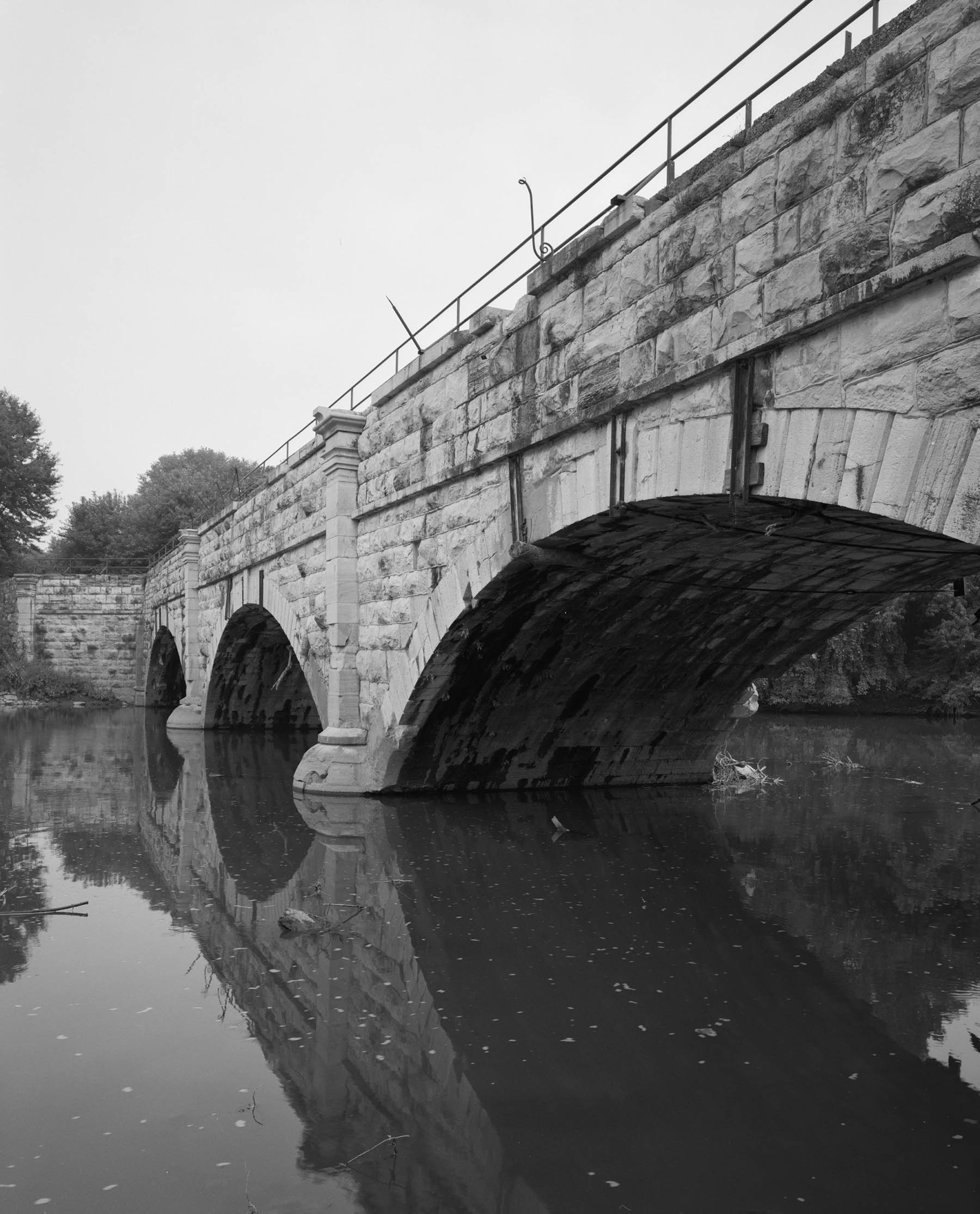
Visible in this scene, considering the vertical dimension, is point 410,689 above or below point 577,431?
below

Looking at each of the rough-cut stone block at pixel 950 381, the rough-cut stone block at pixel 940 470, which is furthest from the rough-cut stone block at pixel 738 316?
the rough-cut stone block at pixel 940 470

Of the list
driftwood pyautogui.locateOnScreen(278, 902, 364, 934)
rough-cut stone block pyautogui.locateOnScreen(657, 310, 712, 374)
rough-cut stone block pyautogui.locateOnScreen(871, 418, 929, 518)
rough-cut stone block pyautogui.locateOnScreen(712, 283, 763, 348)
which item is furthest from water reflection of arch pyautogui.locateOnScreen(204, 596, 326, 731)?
rough-cut stone block pyautogui.locateOnScreen(871, 418, 929, 518)

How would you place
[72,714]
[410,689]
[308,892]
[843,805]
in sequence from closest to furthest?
[308,892], [410,689], [843,805], [72,714]

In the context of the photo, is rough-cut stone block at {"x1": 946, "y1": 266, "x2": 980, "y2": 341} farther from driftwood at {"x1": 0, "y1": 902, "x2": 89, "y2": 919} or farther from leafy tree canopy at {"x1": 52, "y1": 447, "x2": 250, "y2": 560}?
leafy tree canopy at {"x1": 52, "y1": 447, "x2": 250, "y2": 560}

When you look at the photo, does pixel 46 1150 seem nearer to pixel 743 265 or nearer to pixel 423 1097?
pixel 423 1097

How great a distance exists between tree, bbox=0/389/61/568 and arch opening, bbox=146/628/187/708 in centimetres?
957

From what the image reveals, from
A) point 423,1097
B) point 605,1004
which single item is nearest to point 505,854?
point 605,1004

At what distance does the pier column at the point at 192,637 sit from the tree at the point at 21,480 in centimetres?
1837

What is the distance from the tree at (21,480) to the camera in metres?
36.3

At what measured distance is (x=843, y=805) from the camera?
1084 cm

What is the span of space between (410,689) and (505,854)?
2149 mm

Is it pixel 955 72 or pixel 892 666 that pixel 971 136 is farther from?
pixel 892 666

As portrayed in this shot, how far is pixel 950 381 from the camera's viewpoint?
401cm

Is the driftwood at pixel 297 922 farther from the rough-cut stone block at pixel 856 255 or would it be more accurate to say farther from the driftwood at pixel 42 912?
the rough-cut stone block at pixel 856 255
